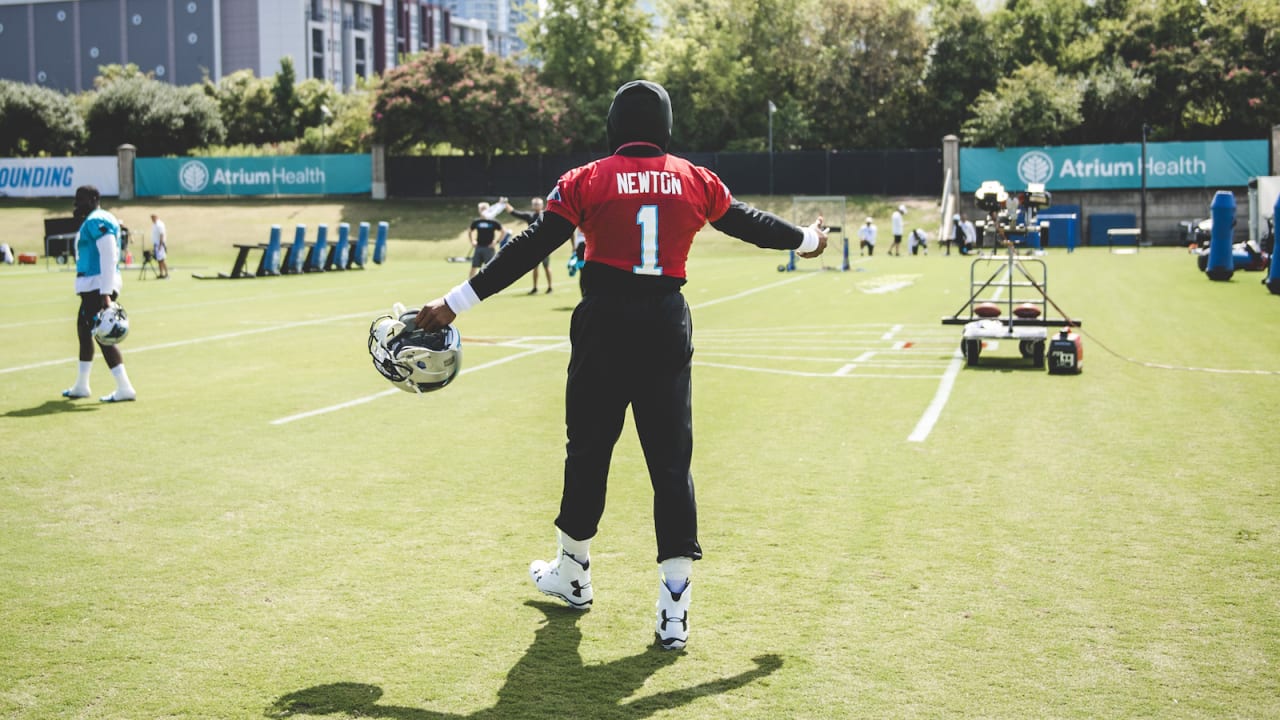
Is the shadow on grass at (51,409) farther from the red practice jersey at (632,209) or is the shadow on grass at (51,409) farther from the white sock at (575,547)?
the red practice jersey at (632,209)

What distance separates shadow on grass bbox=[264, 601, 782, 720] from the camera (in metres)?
4.28

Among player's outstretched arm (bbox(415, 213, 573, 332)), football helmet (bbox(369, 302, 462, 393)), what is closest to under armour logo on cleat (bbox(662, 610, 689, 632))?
football helmet (bbox(369, 302, 462, 393))

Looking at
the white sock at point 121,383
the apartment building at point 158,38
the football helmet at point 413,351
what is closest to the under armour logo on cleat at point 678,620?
the football helmet at point 413,351

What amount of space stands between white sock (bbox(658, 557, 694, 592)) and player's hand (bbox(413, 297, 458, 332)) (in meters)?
1.33

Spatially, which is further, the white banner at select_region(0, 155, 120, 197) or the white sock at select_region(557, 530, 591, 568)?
the white banner at select_region(0, 155, 120, 197)

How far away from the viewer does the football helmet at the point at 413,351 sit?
5.31 meters

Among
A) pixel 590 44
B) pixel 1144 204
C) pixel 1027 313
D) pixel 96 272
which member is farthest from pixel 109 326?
pixel 590 44

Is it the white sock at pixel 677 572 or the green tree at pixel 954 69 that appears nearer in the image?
the white sock at pixel 677 572

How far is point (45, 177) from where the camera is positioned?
2371 inches

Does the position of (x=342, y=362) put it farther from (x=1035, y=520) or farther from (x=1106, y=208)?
(x=1106, y=208)

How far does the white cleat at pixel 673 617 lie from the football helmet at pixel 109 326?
8011 millimetres

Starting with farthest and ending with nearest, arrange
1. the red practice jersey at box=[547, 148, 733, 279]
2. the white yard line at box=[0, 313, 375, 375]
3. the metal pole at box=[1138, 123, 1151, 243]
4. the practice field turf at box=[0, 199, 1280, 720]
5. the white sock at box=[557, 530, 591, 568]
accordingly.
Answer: the metal pole at box=[1138, 123, 1151, 243] → the white yard line at box=[0, 313, 375, 375] → the white sock at box=[557, 530, 591, 568] → the red practice jersey at box=[547, 148, 733, 279] → the practice field turf at box=[0, 199, 1280, 720]

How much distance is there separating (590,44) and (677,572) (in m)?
67.3

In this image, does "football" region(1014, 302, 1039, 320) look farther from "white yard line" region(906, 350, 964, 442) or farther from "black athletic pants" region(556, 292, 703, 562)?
"black athletic pants" region(556, 292, 703, 562)
